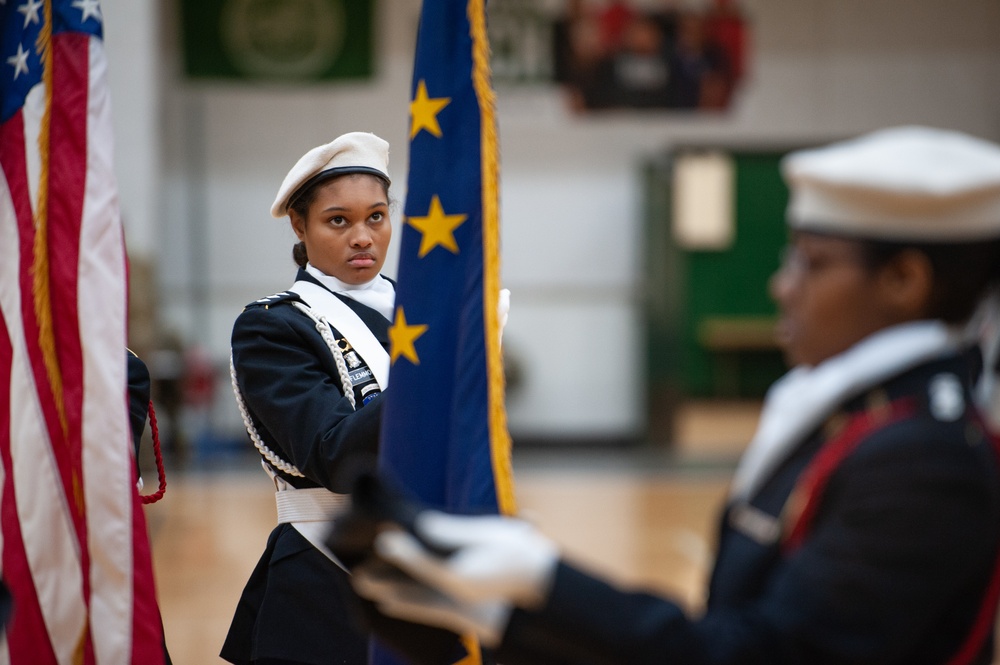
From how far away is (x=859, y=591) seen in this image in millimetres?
1062

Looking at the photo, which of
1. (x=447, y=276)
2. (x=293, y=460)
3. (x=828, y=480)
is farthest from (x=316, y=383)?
(x=828, y=480)

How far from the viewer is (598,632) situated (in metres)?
1.09

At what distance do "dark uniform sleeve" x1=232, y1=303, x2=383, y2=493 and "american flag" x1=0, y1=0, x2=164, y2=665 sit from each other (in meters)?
0.23

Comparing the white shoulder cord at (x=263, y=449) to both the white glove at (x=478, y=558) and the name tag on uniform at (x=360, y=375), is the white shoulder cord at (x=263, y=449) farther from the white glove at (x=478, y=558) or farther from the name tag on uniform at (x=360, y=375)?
the white glove at (x=478, y=558)

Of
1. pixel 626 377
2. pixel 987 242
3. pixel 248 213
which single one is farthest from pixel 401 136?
pixel 987 242

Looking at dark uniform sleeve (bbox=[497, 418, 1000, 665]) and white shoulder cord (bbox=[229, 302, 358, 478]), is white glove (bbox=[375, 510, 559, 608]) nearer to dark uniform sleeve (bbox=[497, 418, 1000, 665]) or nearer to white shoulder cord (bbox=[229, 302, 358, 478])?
dark uniform sleeve (bbox=[497, 418, 1000, 665])

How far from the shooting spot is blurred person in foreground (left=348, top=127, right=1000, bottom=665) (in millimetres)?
1067

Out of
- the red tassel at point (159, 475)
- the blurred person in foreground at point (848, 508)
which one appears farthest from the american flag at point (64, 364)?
the blurred person in foreground at point (848, 508)

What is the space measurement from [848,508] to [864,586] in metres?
0.07

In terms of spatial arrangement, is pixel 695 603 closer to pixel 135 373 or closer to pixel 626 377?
pixel 135 373

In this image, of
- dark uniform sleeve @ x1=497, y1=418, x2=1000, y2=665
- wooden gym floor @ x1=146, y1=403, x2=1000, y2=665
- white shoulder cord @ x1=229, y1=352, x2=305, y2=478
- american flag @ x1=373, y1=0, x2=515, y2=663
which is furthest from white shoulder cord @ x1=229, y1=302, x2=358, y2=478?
wooden gym floor @ x1=146, y1=403, x2=1000, y2=665

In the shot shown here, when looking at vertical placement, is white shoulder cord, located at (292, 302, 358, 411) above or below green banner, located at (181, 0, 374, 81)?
below

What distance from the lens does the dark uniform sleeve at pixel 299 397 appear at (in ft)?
6.27

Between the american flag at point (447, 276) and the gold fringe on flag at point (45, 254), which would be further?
the gold fringe on flag at point (45, 254)
